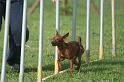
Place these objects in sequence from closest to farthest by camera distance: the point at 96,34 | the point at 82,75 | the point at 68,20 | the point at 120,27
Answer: the point at 82,75 < the point at 96,34 < the point at 120,27 < the point at 68,20

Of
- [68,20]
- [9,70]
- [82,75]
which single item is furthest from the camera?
[68,20]

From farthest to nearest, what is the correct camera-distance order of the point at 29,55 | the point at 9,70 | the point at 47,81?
the point at 29,55 → the point at 9,70 → the point at 47,81

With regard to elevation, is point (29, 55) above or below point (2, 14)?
below

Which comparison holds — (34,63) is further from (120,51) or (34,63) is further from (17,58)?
(120,51)

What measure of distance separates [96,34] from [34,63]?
20.1ft

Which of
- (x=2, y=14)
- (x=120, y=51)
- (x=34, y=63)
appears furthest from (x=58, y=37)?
(x=120, y=51)

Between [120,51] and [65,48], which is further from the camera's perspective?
[120,51]

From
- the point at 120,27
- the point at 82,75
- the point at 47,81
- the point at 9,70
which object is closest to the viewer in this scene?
the point at 47,81

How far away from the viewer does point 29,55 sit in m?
12.2

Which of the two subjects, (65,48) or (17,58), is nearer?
(65,48)

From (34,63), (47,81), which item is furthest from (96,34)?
(47,81)

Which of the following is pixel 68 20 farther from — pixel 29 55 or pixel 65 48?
pixel 65 48

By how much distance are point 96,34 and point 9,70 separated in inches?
282

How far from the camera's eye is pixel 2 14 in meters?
9.66
